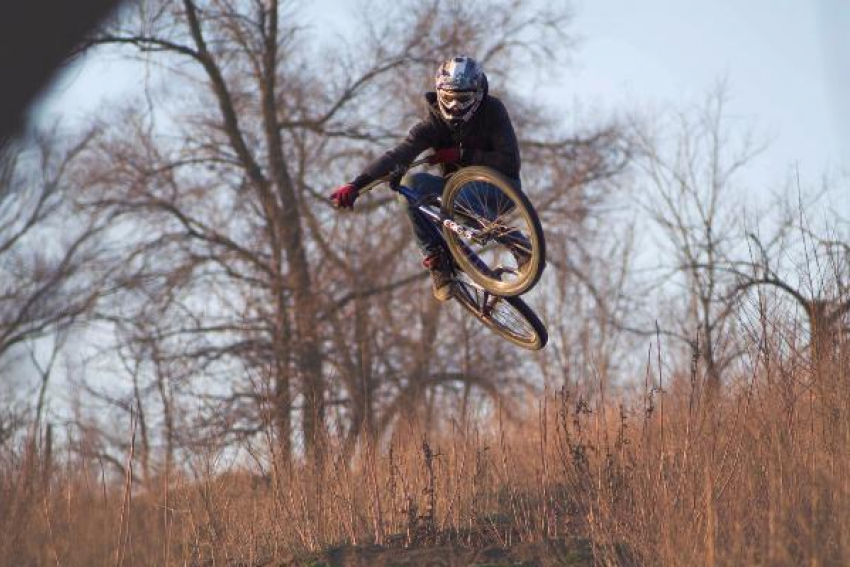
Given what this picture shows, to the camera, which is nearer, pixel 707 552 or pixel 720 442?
pixel 707 552

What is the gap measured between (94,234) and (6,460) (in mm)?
15800

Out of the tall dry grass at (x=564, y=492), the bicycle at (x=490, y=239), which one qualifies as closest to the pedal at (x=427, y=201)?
the bicycle at (x=490, y=239)

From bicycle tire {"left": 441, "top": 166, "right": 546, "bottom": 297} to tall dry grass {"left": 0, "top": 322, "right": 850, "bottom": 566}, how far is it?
0.87m

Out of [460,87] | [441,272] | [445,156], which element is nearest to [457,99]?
[460,87]

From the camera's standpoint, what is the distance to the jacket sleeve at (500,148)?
914 cm

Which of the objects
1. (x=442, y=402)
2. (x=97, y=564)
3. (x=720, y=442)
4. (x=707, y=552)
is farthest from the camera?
(x=442, y=402)

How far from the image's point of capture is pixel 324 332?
79.4ft

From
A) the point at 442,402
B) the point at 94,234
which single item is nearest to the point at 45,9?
the point at 442,402

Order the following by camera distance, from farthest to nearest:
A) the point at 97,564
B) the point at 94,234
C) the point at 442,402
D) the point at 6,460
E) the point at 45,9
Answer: the point at 94,234, the point at 442,402, the point at 6,460, the point at 97,564, the point at 45,9

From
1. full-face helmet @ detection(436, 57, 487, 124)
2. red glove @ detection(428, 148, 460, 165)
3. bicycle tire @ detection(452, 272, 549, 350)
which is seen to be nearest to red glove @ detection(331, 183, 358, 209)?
red glove @ detection(428, 148, 460, 165)

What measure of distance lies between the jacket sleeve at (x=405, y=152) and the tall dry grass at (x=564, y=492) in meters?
1.86

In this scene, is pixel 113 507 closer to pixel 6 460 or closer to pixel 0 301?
pixel 6 460

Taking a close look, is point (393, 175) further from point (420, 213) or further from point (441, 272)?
point (441, 272)

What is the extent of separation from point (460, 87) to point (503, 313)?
1882 mm
